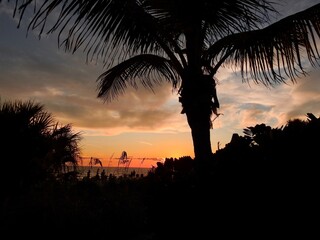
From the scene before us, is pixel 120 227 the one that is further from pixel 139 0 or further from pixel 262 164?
pixel 262 164

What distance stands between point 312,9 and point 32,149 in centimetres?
617

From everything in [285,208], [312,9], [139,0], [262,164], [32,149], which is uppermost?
[139,0]

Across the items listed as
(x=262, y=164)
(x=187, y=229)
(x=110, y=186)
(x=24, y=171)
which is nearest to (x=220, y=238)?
(x=187, y=229)

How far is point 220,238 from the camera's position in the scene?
1989 mm

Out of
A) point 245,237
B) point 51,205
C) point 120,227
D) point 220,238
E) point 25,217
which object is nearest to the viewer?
point 245,237

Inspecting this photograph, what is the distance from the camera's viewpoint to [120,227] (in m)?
5.72

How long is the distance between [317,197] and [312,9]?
9.34ft

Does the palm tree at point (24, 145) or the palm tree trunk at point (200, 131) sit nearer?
the palm tree trunk at point (200, 131)

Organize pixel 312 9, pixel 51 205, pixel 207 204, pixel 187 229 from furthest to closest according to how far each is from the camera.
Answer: pixel 51 205 < pixel 312 9 < pixel 187 229 < pixel 207 204

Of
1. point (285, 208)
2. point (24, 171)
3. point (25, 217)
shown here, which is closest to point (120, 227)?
point (25, 217)

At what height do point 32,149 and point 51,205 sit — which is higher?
point 32,149

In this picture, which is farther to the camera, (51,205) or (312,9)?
(51,205)

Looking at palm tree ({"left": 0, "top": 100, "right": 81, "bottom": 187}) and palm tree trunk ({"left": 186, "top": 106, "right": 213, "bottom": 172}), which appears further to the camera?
palm tree ({"left": 0, "top": 100, "right": 81, "bottom": 187})

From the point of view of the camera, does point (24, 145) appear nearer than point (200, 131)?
No
